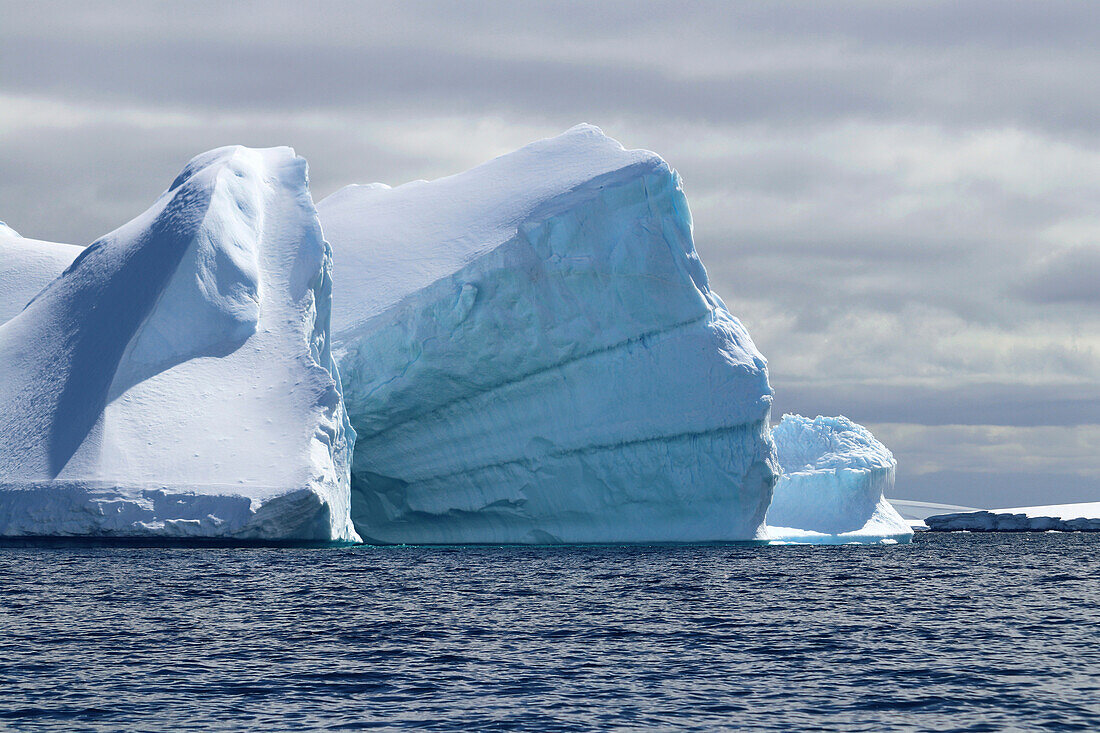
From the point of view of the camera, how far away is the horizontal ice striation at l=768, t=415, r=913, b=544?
48.5 m

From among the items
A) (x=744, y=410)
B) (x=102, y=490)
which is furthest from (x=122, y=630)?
(x=744, y=410)

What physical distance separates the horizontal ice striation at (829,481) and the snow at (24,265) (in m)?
27.2

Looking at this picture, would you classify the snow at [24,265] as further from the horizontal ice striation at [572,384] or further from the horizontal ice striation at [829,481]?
the horizontal ice striation at [829,481]

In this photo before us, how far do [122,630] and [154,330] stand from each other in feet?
46.9

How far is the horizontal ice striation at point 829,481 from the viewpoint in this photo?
48.5 m

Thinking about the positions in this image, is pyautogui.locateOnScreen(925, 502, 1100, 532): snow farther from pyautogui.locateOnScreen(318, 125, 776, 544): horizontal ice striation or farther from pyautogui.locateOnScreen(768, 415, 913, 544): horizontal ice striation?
pyautogui.locateOnScreen(318, 125, 776, 544): horizontal ice striation

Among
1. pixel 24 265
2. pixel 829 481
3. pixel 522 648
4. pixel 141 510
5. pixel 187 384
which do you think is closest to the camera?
pixel 522 648

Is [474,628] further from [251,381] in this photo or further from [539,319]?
[539,319]

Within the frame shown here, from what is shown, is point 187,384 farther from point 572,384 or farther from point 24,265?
point 24,265

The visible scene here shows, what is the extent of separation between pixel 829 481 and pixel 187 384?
2781 cm

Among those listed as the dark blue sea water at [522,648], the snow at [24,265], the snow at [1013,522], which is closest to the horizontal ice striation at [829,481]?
the dark blue sea water at [522,648]

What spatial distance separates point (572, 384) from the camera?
34.0 meters

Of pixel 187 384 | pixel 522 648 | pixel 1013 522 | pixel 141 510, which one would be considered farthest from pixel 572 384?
pixel 1013 522

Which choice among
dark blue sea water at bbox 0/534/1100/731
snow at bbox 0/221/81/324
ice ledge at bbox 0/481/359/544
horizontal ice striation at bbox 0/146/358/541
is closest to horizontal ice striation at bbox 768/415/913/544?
dark blue sea water at bbox 0/534/1100/731
